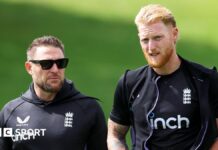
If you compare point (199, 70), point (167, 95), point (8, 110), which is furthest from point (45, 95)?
point (199, 70)

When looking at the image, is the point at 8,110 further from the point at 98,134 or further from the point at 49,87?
the point at 98,134

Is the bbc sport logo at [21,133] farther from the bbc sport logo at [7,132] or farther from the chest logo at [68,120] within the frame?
the chest logo at [68,120]

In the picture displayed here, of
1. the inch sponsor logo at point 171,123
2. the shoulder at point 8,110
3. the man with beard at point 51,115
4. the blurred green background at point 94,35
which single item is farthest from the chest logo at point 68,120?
the blurred green background at point 94,35

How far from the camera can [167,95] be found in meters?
2.63

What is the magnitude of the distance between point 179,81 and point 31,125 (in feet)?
2.93

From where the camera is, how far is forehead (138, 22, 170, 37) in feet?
8.23

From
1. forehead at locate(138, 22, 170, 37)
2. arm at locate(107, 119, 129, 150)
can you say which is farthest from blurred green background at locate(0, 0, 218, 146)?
forehead at locate(138, 22, 170, 37)

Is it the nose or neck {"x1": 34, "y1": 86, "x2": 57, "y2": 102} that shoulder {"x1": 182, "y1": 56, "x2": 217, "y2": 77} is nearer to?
the nose

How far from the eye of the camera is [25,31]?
17.4 feet

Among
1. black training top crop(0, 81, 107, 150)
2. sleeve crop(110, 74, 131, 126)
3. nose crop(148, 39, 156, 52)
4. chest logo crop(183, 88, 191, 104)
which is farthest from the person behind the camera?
black training top crop(0, 81, 107, 150)

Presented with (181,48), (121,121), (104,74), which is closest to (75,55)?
(104,74)

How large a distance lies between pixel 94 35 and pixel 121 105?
2535mm

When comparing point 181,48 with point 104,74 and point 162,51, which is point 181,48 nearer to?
point 104,74

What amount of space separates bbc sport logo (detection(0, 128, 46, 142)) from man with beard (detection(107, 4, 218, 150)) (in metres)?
0.62
